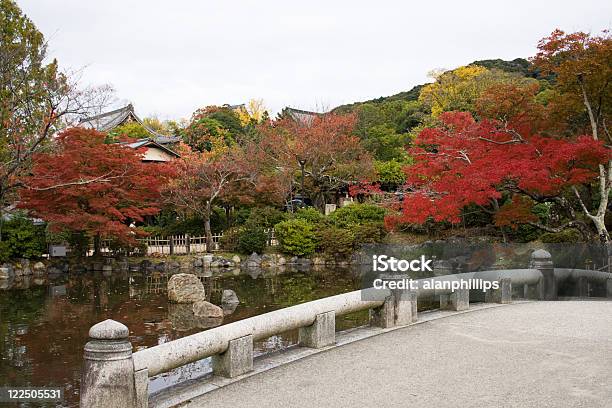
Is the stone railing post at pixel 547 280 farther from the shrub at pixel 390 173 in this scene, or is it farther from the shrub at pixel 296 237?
the shrub at pixel 390 173

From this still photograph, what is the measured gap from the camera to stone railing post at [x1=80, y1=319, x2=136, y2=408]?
407 cm

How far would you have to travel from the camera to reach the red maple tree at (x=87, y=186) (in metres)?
18.3

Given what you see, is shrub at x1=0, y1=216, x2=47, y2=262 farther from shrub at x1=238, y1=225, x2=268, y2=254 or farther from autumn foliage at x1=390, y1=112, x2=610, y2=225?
autumn foliage at x1=390, y1=112, x2=610, y2=225

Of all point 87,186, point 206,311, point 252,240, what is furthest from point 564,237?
point 87,186

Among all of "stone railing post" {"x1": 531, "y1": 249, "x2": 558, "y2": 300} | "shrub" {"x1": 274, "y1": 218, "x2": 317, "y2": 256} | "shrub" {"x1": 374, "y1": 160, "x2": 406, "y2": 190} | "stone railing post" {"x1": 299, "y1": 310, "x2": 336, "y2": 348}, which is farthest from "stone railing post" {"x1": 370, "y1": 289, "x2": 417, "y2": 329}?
"shrub" {"x1": 374, "y1": 160, "x2": 406, "y2": 190}

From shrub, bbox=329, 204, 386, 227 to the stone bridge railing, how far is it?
13.4 metres

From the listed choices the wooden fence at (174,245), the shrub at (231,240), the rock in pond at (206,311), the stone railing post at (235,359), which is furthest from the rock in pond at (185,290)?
the wooden fence at (174,245)

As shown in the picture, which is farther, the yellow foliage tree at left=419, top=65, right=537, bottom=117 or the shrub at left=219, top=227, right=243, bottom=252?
the yellow foliage tree at left=419, top=65, right=537, bottom=117

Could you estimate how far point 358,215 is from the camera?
2303 cm

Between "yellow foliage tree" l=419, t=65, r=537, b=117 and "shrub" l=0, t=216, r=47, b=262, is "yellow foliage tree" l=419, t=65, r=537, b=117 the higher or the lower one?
the higher one

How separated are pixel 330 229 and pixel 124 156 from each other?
331 inches

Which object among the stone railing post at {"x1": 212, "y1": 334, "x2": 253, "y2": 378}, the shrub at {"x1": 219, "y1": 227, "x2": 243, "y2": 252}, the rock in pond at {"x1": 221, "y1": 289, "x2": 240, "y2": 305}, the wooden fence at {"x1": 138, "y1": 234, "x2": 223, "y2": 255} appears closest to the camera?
the stone railing post at {"x1": 212, "y1": 334, "x2": 253, "y2": 378}

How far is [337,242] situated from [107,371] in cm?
1771

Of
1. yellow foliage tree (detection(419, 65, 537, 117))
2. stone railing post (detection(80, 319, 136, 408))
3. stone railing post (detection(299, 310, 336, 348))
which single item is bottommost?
stone railing post (detection(299, 310, 336, 348))
